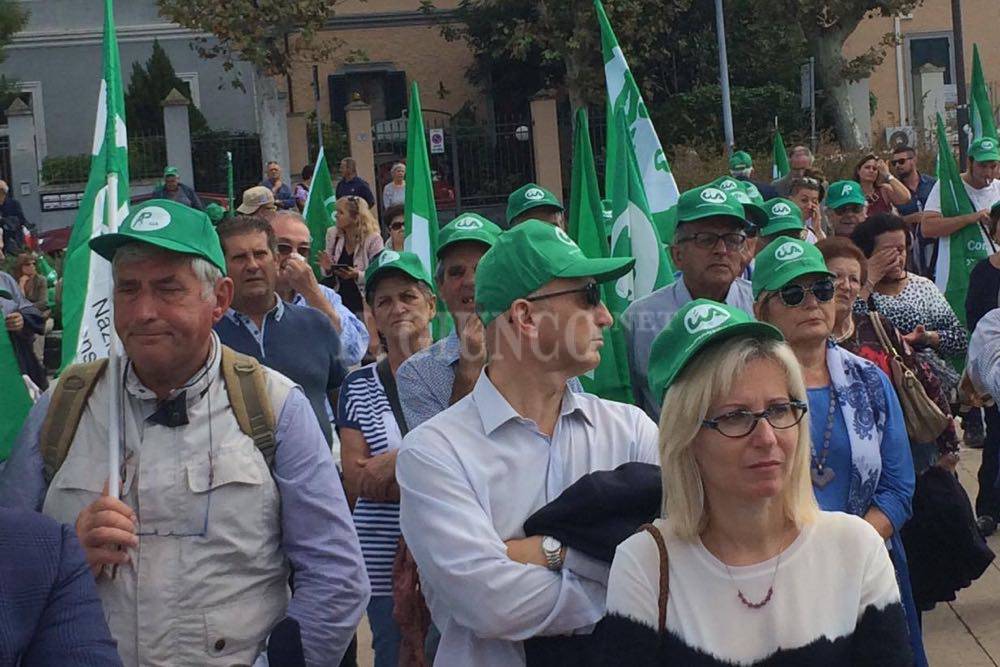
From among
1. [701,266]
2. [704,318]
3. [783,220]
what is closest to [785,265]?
[701,266]

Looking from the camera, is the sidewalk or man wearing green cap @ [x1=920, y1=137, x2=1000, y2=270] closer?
the sidewalk

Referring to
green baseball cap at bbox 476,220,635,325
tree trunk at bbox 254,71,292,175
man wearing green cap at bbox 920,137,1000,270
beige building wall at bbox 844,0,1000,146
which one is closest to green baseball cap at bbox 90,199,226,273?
green baseball cap at bbox 476,220,635,325

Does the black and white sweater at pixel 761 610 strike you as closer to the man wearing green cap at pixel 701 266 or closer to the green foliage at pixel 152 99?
the man wearing green cap at pixel 701 266

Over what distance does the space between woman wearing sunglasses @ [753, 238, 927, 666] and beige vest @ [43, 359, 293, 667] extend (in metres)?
1.79

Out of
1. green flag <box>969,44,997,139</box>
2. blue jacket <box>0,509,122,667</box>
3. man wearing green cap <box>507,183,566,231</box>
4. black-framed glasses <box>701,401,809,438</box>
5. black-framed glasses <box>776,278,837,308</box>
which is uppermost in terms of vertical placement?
green flag <box>969,44,997,139</box>

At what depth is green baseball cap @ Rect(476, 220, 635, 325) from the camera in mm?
3609

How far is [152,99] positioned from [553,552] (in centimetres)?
3286

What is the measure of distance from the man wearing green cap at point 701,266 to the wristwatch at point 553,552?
7.09ft

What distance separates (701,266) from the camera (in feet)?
18.4

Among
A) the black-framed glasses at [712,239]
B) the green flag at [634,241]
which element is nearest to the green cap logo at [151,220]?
the black-framed glasses at [712,239]

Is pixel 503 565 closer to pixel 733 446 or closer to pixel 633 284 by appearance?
pixel 733 446

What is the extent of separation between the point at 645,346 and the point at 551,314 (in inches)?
77.4

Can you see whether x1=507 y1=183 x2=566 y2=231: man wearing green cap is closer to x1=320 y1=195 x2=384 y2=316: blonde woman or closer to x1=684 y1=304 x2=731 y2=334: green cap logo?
x1=684 y1=304 x2=731 y2=334: green cap logo

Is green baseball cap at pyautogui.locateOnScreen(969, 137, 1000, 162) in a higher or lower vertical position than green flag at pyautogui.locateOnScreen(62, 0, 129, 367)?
higher
